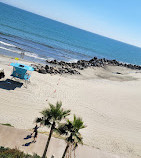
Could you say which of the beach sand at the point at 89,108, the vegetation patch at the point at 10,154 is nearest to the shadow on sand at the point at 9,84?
the beach sand at the point at 89,108

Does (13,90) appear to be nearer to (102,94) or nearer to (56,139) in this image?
(56,139)

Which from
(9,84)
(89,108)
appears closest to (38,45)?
(9,84)

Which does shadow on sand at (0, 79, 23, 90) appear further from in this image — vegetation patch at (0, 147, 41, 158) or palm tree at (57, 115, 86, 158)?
palm tree at (57, 115, 86, 158)

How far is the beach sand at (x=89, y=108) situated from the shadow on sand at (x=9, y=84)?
223 millimetres

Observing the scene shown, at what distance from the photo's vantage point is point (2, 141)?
10.9 m

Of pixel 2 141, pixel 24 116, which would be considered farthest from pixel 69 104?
pixel 2 141

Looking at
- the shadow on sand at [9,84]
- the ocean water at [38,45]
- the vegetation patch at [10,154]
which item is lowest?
the vegetation patch at [10,154]

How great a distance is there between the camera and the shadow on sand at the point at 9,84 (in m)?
18.3

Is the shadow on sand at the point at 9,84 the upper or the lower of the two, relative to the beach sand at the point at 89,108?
upper

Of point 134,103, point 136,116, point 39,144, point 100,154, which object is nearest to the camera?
point 39,144

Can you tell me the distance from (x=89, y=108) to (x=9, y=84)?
31.4 feet

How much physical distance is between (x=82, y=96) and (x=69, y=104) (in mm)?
3451

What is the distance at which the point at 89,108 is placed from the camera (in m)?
19.0

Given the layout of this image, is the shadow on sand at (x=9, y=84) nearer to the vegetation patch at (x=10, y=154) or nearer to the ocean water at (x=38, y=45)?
the vegetation patch at (x=10, y=154)
